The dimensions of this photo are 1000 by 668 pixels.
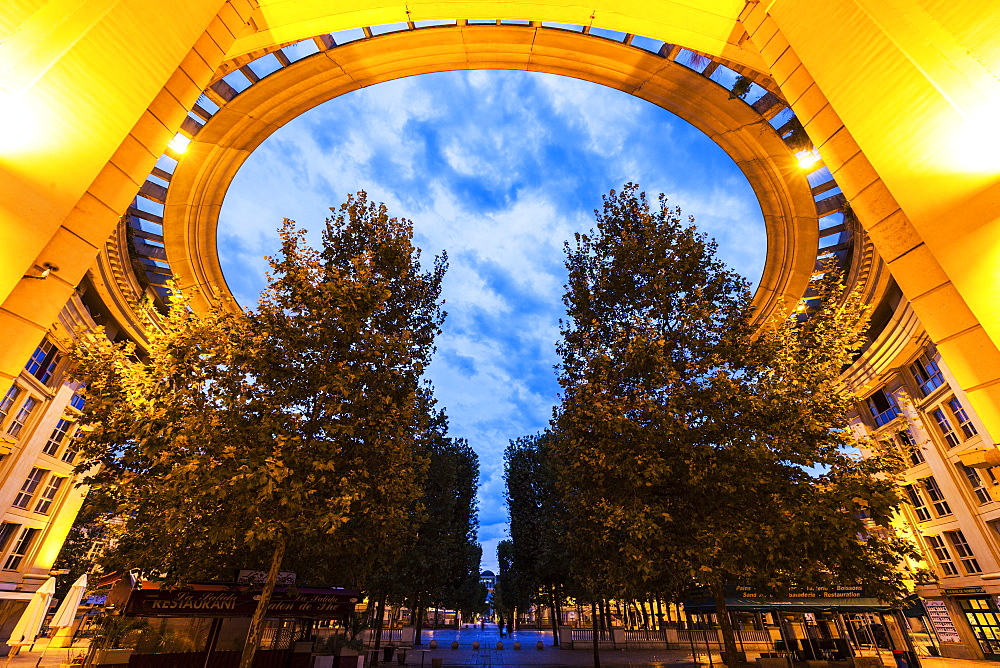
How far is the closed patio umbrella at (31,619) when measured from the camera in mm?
20569

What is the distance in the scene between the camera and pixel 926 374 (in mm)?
25781

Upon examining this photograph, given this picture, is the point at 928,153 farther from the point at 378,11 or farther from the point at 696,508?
the point at 378,11

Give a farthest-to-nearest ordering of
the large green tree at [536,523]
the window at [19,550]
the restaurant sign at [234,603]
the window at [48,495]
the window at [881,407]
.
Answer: the window at [881,407] → the window at [48,495] → the window at [19,550] → the large green tree at [536,523] → the restaurant sign at [234,603]

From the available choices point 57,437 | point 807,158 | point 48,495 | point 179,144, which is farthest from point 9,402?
point 807,158

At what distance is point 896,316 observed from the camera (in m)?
22.1

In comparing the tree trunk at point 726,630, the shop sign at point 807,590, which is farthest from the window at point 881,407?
the tree trunk at point 726,630

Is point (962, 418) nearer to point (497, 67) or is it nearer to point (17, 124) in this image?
point (497, 67)

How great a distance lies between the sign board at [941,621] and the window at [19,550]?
53.3 metres

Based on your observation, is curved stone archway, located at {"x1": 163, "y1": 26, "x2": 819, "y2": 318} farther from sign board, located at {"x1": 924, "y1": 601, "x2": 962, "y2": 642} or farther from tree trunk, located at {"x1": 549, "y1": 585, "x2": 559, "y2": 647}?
sign board, located at {"x1": 924, "y1": 601, "x2": 962, "y2": 642}

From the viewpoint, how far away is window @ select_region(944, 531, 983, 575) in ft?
80.4

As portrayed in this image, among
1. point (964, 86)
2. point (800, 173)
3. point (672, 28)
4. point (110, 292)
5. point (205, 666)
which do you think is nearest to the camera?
point (964, 86)

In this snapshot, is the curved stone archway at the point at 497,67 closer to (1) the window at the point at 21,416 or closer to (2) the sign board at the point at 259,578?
(2) the sign board at the point at 259,578

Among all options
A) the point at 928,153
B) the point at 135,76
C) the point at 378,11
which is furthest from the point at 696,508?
the point at 378,11

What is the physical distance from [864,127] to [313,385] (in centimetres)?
1086
